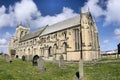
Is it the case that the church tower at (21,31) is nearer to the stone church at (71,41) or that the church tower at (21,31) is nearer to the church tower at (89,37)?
the stone church at (71,41)

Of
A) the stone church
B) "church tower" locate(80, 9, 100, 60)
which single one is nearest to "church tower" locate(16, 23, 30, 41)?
the stone church

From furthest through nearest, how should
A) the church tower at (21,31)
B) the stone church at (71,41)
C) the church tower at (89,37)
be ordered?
the church tower at (21,31) < the stone church at (71,41) < the church tower at (89,37)

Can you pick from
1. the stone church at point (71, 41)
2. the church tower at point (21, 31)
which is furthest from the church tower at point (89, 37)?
the church tower at point (21, 31)

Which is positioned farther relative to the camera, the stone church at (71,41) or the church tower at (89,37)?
the stone church at (71,41)

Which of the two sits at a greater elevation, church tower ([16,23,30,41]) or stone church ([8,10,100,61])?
church tower ([16,23,30,41])

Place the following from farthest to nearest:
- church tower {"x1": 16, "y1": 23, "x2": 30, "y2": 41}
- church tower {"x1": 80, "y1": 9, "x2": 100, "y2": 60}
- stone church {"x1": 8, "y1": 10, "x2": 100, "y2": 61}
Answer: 1. church tower {"x1": 16, "y1": 23, "x2": 30, "y2": 41}
2. stone church {"x1": 8, "y1": 10, "x2": 100, "y2": 61}
3. church tower {"x1": 80, "y1": 9, "x2": 100, "y2": 60}

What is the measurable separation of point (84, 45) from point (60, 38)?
39.4 feet

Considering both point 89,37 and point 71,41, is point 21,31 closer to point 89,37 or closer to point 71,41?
point 71,41

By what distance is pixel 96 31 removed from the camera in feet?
178

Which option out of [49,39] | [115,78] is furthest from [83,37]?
[115,78]

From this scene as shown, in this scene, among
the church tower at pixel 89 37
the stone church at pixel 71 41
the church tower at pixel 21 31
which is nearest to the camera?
the church tower at pixel 89 37

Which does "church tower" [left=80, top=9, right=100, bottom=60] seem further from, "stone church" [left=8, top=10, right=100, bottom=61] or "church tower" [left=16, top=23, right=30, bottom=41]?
"church tower" [left=16, top=23, right=30, bottom=41]

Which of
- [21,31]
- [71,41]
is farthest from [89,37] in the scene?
[21,31]

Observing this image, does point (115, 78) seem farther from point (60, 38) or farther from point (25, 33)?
point (25, 33)
